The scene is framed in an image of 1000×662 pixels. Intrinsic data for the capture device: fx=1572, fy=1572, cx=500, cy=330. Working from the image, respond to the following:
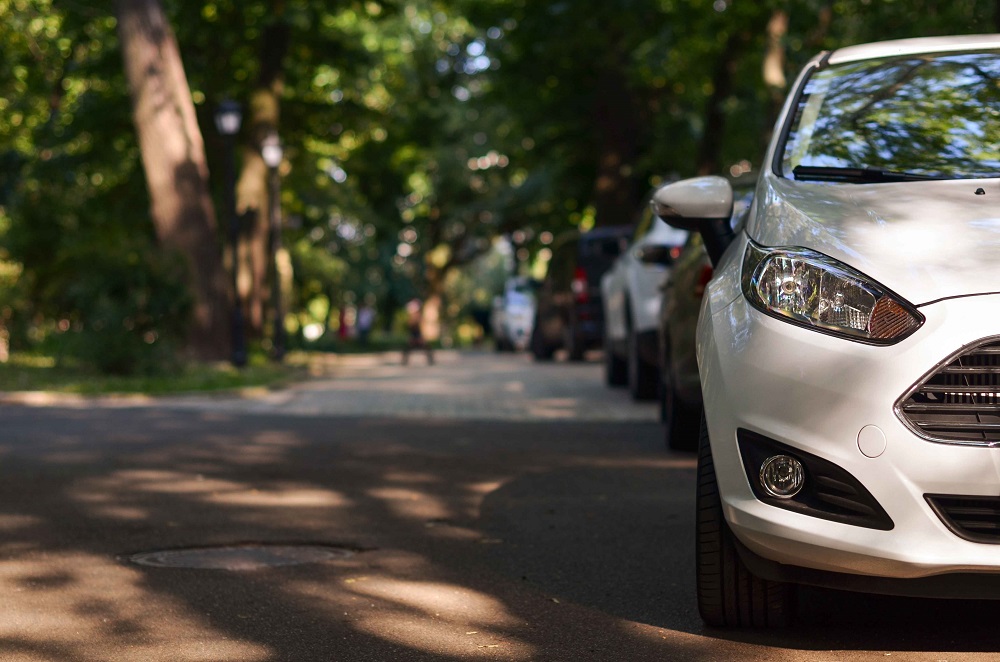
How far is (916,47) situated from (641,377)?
322 inches

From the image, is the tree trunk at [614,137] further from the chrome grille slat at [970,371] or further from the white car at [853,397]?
the chrome grille slat at [970,371]

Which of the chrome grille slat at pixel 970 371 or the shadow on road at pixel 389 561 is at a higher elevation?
the chrome grille slat at pixel 970 371

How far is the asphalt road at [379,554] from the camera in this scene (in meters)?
4.66

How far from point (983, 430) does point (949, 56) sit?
2.40 m

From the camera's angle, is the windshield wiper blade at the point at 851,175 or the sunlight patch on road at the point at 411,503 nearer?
the windshield wiper blade at the point at 851,175

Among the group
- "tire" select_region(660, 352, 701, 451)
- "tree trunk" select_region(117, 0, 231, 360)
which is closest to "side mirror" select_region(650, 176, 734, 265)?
"tire" select_region(660, 352, 701, 451)

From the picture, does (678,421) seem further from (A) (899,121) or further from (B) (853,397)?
(B) (853,397)

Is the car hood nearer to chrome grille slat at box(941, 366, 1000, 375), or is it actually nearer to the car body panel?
chrome grille slat at box(941, 366, 1000, 375)

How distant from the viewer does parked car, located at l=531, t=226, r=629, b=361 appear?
21.3m

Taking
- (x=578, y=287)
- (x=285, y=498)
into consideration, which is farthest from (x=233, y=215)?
(x=285, y=498)

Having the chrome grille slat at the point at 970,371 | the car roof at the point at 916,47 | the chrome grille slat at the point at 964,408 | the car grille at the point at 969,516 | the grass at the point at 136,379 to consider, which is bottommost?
the grass at the point at 136,379

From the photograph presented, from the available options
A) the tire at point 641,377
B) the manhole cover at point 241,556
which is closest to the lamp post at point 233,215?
the tire at point 641,377

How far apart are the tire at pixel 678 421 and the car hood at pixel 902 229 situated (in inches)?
187

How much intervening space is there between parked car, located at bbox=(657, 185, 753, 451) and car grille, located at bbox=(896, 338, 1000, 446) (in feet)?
13.8
